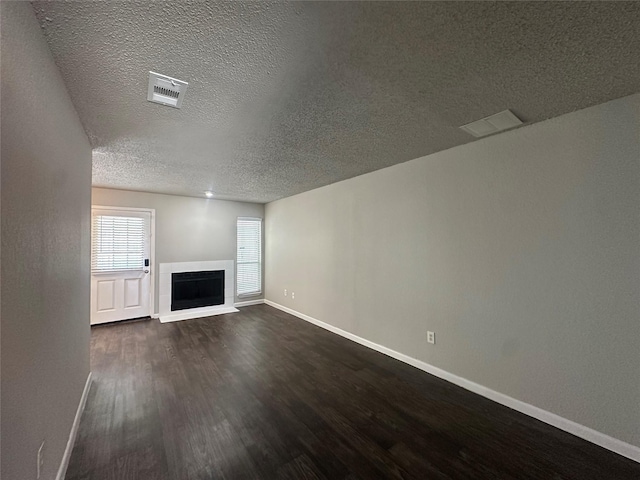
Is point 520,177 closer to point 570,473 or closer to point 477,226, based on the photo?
point 477,226

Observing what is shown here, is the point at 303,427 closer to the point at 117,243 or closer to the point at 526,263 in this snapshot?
the point at 526,263

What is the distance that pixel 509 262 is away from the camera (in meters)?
2.28

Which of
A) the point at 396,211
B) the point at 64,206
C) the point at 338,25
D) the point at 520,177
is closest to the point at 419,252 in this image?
the point at 396,211

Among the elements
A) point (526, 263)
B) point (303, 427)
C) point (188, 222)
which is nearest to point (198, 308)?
point (188, 222)

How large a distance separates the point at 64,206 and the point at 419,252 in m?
3.06

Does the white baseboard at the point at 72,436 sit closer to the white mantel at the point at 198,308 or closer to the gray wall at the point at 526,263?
the white mantel at the point at 198,308

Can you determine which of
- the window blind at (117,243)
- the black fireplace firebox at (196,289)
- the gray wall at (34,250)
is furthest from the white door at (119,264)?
the gray wall at (34,250)

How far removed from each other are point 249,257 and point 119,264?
2412 millimetres

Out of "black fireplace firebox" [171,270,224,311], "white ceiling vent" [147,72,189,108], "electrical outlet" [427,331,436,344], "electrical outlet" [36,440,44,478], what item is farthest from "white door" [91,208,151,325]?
"electrical outlet" [427,331,436,344]

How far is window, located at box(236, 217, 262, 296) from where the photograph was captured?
19.6ft

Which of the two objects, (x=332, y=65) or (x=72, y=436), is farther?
(x=72, y=436)

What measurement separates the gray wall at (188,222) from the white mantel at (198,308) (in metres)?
0.09

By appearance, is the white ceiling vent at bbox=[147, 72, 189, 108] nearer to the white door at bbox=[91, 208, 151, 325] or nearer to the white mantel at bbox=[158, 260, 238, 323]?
the white door at bbox=[91, 208, 151, 325]

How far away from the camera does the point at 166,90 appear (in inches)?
64.4
